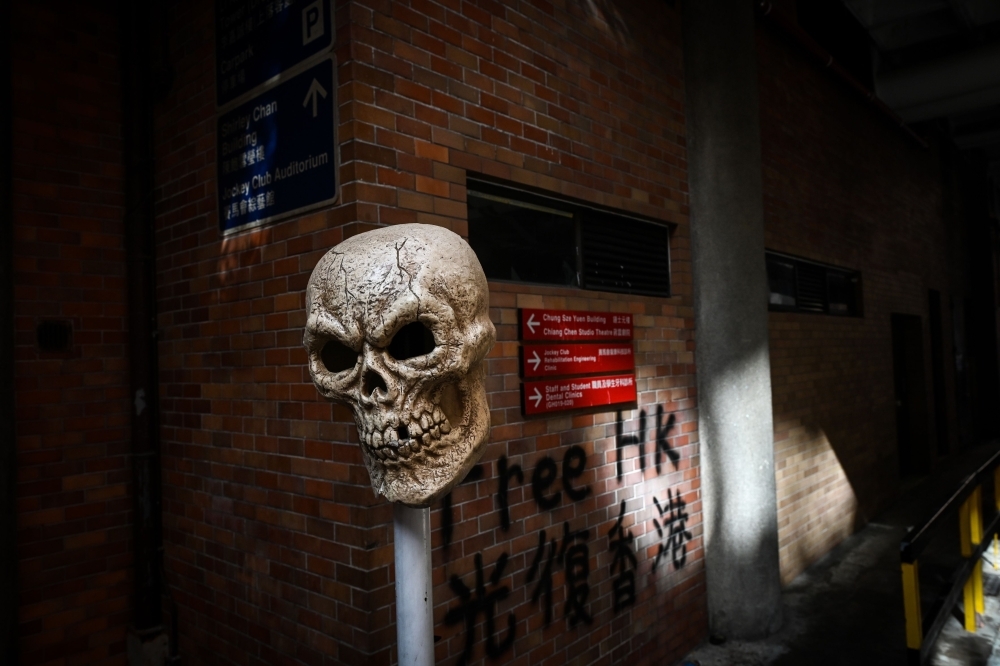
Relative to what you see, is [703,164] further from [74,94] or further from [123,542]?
[123,542]

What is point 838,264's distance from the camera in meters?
6.94

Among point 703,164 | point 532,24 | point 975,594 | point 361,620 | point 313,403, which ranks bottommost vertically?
point 975,594

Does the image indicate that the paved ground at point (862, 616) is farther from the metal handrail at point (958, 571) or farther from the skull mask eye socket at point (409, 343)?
the skull mask eye socket at point (409, 343)

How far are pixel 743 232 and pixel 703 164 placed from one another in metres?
0.58

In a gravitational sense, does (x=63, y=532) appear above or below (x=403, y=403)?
below

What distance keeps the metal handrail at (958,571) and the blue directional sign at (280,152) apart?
11.3 ft

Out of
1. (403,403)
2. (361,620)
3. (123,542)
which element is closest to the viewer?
(403,403)

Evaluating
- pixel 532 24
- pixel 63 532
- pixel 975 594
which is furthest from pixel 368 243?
pixel 975 594

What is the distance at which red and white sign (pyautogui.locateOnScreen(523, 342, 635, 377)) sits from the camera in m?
3.26

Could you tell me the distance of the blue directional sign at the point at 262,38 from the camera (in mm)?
2680

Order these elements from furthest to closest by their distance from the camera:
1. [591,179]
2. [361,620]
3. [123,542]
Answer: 1. [591,179]
2. [123,542]
3. [361,620]

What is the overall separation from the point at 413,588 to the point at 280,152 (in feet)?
6.65

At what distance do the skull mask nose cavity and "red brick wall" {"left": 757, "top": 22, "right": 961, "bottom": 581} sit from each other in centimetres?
467

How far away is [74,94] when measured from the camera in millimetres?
3352
